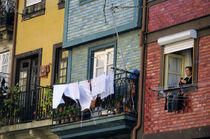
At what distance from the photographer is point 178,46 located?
22.3m

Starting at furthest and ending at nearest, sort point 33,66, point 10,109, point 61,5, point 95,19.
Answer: point 33,66 < point 61,5 < point 10,109 < point 95,19

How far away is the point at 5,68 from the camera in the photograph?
30453mm

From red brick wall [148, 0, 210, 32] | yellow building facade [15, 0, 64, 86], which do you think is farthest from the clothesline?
yellow building facade [15, 0, 64, 86]

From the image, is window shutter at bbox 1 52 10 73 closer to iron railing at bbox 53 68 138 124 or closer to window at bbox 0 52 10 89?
window at bbox 0 52 10 89

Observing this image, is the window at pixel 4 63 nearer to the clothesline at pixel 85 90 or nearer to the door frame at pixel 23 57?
the door frame at pixel 23 57

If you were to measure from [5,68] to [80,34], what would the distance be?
5548 millimetres

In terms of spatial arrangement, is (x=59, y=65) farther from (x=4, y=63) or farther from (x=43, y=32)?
(x=4, y=63)

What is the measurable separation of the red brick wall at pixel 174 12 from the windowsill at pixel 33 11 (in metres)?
6.49

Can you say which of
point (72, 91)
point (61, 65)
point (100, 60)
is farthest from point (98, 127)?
point (61, 65)

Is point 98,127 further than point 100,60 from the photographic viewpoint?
No

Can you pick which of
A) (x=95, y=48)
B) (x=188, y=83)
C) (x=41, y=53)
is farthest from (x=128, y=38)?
(x=41, y=53)

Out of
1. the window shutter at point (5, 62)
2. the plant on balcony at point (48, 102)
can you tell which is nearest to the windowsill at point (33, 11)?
the window shutter at point (5, 62)

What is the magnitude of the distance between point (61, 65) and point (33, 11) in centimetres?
290

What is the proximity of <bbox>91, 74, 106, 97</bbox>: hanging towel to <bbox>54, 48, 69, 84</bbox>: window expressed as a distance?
352cm
